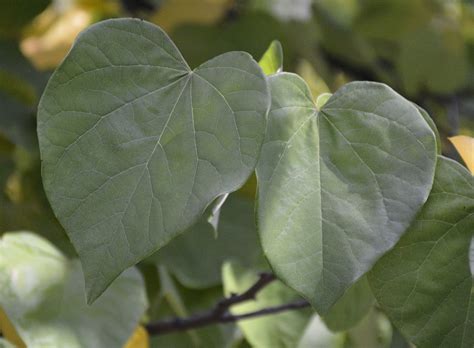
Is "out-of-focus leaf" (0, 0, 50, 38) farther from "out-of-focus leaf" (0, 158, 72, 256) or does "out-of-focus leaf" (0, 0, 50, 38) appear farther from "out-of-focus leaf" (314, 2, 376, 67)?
"out-of-focus leaf" (314, 2, 376, 67)

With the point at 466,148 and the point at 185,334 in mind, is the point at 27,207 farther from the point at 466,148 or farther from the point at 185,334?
the point at 466,148

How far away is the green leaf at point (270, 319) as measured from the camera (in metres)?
0.75

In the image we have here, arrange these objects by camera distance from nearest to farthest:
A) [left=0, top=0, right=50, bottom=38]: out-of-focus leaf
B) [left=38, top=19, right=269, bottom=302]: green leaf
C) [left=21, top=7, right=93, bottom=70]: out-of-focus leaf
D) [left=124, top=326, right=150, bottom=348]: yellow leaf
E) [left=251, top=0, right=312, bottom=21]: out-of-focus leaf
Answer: [left=38, top=19, right=269, bottom=302]: green leaf < [left=124, top=326, right=150, bottom=348]: yellow leaf < [left=0, top=0, right=50, bottom=38]: out-of-focus leaf < [left=21, top=7, right=93, bottom=70]: out-of-focus leaf < [left=251, top=0, right=312, bottom=21]: out-of-focus leaf

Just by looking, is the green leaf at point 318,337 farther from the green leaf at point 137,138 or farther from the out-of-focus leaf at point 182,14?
the out-of-focus leaf at point 182,14

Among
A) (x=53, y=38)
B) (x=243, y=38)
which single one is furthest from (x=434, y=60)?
(x=53, y=38)

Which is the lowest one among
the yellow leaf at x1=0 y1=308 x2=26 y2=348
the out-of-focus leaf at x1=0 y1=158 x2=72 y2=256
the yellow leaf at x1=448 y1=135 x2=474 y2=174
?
the out-of-focus leaf at x1=0 y1=158 x2=72 y2=256

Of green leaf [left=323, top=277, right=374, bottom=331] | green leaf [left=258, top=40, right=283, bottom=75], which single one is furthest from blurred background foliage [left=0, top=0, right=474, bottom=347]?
green leaf [left=258, top=40, right=283, bottom=75]

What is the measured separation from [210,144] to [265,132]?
0.02 m

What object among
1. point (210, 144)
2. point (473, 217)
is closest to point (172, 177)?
point (210, 144)

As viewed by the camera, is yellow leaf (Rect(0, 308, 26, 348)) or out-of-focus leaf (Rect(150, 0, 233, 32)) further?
out-of-focus leaf (Rect(150, 0, 233, 32))

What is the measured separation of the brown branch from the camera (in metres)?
0.57

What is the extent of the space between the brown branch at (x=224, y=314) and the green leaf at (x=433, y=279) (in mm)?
125

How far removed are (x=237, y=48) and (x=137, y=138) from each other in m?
0.73

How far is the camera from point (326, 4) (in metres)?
1.32
